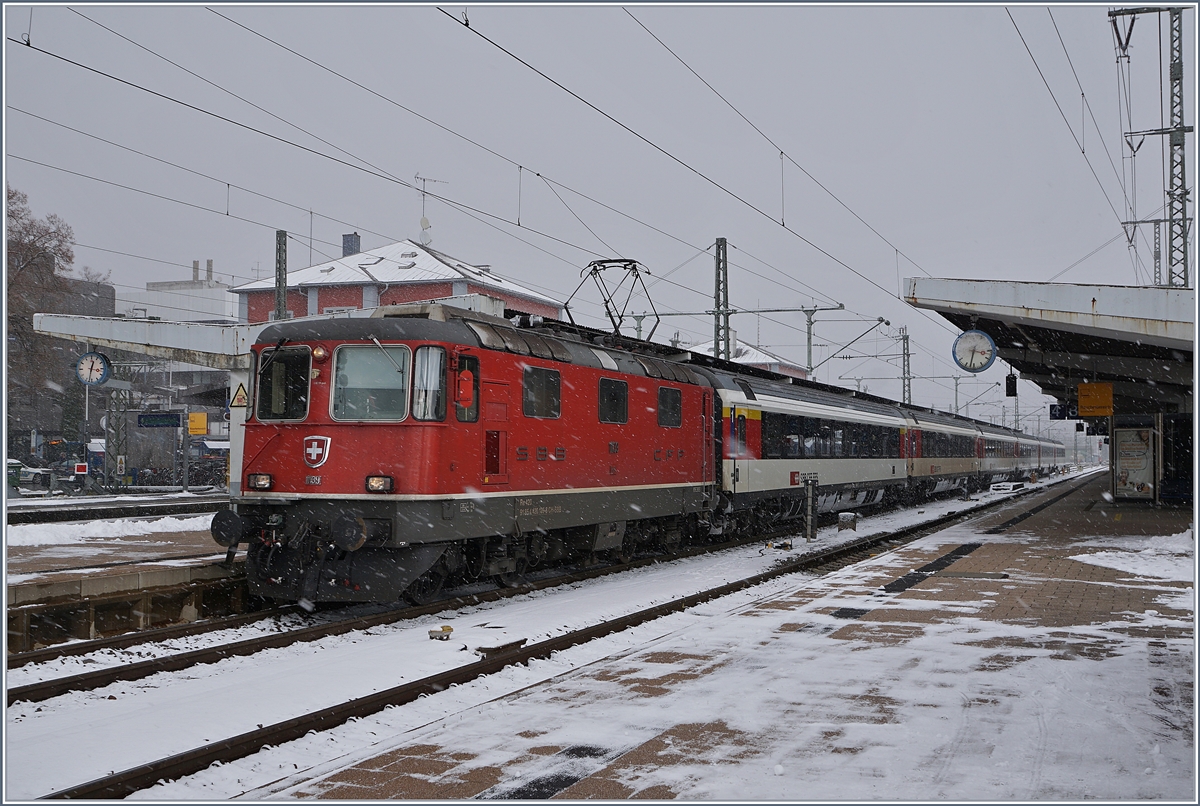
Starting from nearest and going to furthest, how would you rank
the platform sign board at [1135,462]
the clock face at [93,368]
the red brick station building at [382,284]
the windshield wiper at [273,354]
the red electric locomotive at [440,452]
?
the red electric locomotive at [440,452] → the windshield wiper at [273,354] → the clock face at [93,368] → the platform sign board at [1135,462] → the red brick station building at [382,284]

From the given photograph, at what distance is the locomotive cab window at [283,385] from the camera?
1126cm

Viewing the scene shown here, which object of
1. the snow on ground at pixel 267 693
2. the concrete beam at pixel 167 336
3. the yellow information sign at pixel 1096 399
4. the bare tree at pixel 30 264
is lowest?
the snow on ground at pixel 267 693

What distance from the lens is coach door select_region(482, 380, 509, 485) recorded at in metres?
11.6

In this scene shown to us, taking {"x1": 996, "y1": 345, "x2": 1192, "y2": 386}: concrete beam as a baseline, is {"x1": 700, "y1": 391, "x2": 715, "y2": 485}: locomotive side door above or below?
below

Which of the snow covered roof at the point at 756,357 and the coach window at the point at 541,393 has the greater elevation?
the snow covered roof at the point at 756,357

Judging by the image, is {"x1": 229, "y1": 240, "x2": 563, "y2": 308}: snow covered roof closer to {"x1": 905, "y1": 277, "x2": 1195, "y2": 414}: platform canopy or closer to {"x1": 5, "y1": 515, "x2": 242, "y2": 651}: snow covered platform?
{"x1": 905, "y1": 277, "x2": 1195, "y2": 414}: platform canopy

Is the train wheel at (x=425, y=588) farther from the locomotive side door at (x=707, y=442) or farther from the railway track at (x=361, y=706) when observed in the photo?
the locomotive side door at (x=707, y=442)

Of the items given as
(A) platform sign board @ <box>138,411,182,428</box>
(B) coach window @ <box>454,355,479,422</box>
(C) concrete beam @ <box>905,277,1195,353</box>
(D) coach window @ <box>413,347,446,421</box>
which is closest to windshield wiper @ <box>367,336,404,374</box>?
(D) coach window @ <box>413,347,446,421</box>

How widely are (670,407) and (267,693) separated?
9770 millimetres

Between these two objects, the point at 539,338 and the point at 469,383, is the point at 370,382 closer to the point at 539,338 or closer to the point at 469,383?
the point at 469,383

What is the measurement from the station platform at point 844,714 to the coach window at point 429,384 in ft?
10.7

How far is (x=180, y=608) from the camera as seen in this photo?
38.6 ft

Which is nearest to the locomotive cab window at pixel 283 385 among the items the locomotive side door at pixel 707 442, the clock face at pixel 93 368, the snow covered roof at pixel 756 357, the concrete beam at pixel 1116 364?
the locomotive side door at pixel 707 442

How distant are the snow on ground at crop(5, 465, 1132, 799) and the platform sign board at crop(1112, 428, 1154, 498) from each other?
81.1 feet
